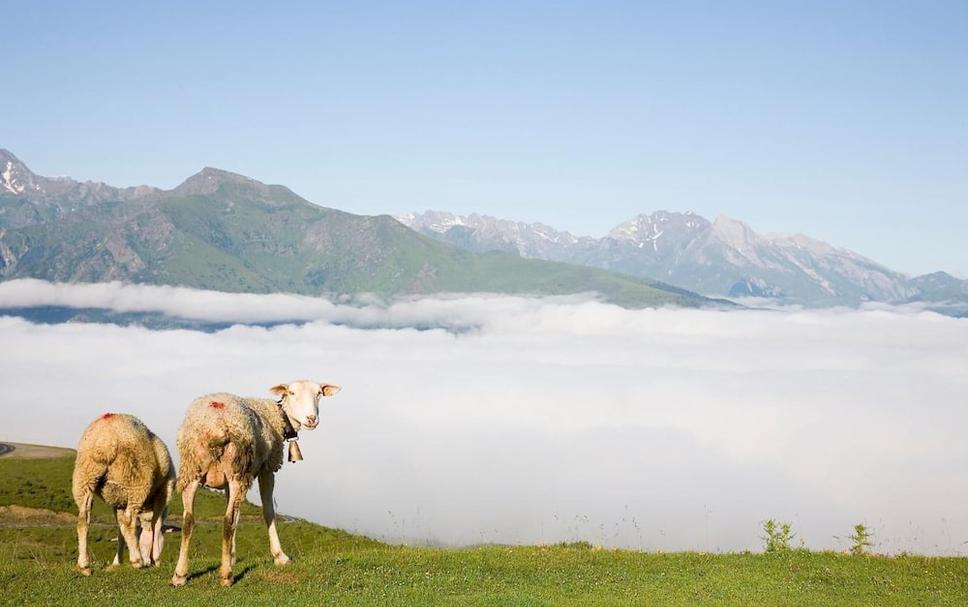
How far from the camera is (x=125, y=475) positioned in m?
23.7

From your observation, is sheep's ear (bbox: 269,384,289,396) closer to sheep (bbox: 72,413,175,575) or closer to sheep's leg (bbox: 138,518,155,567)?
sheep (bbox: 72,413,175,575)

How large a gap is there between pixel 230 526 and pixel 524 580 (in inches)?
287

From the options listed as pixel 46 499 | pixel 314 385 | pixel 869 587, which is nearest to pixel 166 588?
pixel 314 385

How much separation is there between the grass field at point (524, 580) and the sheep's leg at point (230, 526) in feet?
1.17

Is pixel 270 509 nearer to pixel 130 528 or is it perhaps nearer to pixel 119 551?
pixel 130 528

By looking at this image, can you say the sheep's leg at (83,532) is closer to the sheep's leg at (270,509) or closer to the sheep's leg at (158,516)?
the sheep's leg at (158,516)

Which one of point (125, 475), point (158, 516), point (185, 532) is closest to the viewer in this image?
point (185, 532)

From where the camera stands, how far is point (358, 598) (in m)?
19.1

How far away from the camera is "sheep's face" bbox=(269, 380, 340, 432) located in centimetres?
2341

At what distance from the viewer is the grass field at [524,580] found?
1931 centimetres

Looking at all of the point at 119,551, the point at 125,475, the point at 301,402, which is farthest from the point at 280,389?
the point at 119,551

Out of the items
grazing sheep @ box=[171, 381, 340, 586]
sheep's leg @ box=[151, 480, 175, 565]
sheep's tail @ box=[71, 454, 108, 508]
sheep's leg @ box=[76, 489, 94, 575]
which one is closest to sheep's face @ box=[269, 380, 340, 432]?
grazing sheep @ box=[171, 381, 340, 586]

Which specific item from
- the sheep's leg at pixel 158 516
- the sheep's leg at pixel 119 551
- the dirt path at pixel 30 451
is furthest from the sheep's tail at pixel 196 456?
the dirt path at pixel 30 451

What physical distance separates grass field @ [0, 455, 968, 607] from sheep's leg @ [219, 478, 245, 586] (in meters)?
0.36
